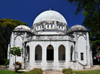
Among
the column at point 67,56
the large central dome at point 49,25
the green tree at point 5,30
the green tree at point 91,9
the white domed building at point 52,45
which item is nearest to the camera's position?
the green tree at point 91,9

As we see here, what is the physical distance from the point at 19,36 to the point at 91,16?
1568 centimetres

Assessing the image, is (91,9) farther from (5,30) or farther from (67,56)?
(5,30)

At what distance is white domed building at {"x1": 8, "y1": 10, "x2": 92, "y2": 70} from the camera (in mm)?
17609

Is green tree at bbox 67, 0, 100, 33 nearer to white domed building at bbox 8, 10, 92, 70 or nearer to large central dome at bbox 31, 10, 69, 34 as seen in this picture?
white domed building at bbox 8, 10, 92, 70

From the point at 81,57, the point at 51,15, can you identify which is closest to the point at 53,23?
the point at 51,15

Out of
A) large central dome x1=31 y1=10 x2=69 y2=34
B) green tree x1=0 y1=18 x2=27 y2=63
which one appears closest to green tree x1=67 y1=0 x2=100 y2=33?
large central dome x1=31 y1=10 x2=69 y2=34

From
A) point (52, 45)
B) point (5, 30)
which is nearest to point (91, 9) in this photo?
point (52, 45)

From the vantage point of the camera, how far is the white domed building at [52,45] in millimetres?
17609

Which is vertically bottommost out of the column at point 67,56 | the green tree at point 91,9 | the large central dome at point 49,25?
the column at point 67,56

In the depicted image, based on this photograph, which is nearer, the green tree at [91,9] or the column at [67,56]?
the green tree at [91,9]

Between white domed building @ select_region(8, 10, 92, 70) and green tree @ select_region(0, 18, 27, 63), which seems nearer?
white domed building @ select_region(8, 10, 92, 70)

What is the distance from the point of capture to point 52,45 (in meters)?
18.0

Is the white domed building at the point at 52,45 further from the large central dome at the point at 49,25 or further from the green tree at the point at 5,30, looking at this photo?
the green tree at the point at 5,30

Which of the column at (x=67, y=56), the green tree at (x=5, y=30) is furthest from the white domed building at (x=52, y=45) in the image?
the green tree at (x=5, y=30)
